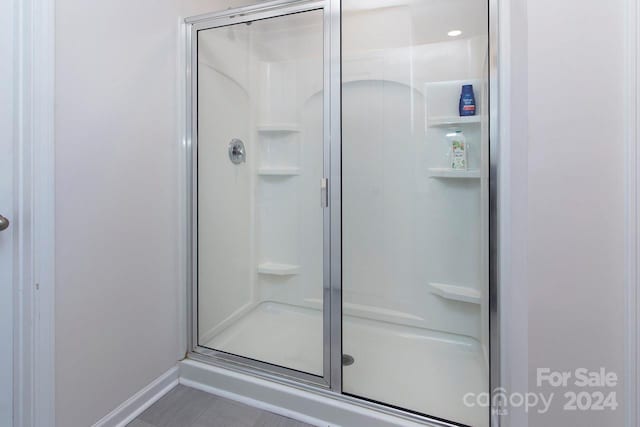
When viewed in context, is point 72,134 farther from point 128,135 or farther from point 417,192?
point 417,192

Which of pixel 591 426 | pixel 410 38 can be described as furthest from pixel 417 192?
pixel 591 426

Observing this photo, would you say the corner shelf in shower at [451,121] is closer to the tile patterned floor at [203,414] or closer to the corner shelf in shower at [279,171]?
the corner shelf in shower at [279,171]

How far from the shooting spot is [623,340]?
0.80 m

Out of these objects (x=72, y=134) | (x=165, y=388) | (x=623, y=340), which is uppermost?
(x=72, y=134)

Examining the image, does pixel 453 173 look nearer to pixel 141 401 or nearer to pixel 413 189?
pixel 413 189

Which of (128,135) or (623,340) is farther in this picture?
(128,135)

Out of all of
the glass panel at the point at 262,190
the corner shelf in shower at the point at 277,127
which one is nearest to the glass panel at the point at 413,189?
the glass panel at the point at 262,190

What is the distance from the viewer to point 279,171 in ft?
6.38

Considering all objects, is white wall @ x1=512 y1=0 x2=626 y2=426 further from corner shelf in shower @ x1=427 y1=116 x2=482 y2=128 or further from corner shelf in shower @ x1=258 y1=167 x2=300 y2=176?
corner shelf in shower @ x1=258 y1=167 x2=300 y2=176

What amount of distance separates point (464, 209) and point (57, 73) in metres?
1.79

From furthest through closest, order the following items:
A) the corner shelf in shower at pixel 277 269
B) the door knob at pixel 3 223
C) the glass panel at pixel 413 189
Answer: the corner shelf in shower at pixel 277 269, the glass panel at pixel 413 189, the door knob at pixel 3 223

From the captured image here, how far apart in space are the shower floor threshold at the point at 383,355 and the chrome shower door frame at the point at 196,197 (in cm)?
6

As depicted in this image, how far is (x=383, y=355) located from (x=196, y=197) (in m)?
1.20

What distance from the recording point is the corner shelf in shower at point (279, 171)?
1.89m
